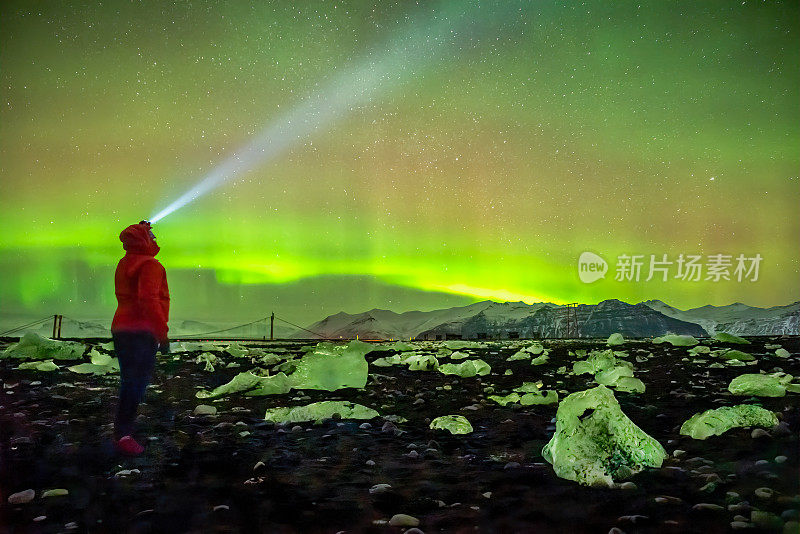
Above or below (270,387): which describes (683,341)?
below

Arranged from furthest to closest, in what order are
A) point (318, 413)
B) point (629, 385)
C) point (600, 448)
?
1. point (629, 385)
2. point (318, 413)
3. point (600, 448)

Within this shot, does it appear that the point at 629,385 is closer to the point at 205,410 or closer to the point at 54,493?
the point at 205,410

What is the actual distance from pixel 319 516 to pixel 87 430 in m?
4.62

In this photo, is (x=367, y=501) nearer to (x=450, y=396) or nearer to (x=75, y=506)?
(x=75, y=506)

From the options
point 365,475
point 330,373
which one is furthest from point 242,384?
point 365,475

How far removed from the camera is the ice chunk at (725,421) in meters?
6.02

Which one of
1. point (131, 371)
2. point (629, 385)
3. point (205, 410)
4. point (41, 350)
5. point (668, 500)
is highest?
point (131, 371)

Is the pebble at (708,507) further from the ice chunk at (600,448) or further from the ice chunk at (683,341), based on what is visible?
the ice chunk at (683,341)

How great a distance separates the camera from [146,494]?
4.26 m

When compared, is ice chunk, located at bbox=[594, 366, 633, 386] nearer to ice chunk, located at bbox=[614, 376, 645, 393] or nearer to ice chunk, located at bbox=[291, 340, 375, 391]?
ice chunk, located at bbox=[614, 376, 645, 393]

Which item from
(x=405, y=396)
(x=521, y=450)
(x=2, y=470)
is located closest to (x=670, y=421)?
(x=521, y=450)

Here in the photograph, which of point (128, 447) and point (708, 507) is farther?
point (128, 447)

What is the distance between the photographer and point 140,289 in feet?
19.1

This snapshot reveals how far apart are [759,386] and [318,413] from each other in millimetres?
7737
